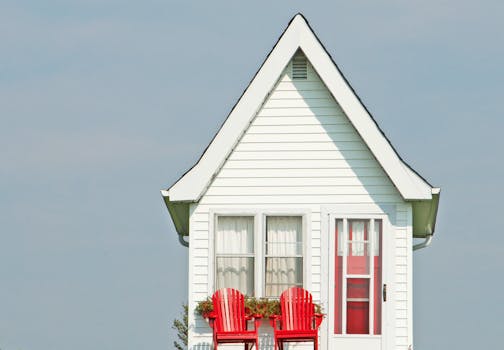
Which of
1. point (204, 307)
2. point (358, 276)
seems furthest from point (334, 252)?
point (204, 307)

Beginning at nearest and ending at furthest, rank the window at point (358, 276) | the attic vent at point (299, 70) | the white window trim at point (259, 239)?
the window at point (358, 276) < the white window trim at point (259, 239) < the attic vent at point (299, 70)

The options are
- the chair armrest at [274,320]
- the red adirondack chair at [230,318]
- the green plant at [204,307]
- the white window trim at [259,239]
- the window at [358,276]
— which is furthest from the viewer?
the white window trim at [259,239]

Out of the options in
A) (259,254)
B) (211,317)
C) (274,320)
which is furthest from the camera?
(259,254)

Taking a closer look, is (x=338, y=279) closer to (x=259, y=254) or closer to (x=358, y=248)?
(x=358, y=248)

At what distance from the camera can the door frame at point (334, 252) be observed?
72.4ft

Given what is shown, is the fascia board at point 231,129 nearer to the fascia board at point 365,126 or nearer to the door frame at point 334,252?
the fascia board at point 365,126

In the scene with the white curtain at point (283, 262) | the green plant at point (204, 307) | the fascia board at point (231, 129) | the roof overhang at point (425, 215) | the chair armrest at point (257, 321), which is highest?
the fascia board at point (231, 129)

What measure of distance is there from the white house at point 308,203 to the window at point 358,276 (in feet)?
0.05

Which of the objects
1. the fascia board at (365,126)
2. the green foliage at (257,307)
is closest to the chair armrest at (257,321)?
the green foliage at (257,307)

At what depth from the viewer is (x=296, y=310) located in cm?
2177

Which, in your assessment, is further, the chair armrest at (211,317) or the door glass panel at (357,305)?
the door glass panel at (357,305)

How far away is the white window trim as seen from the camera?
22.3 m

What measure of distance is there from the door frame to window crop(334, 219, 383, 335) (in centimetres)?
9

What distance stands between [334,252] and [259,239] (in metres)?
1.25
